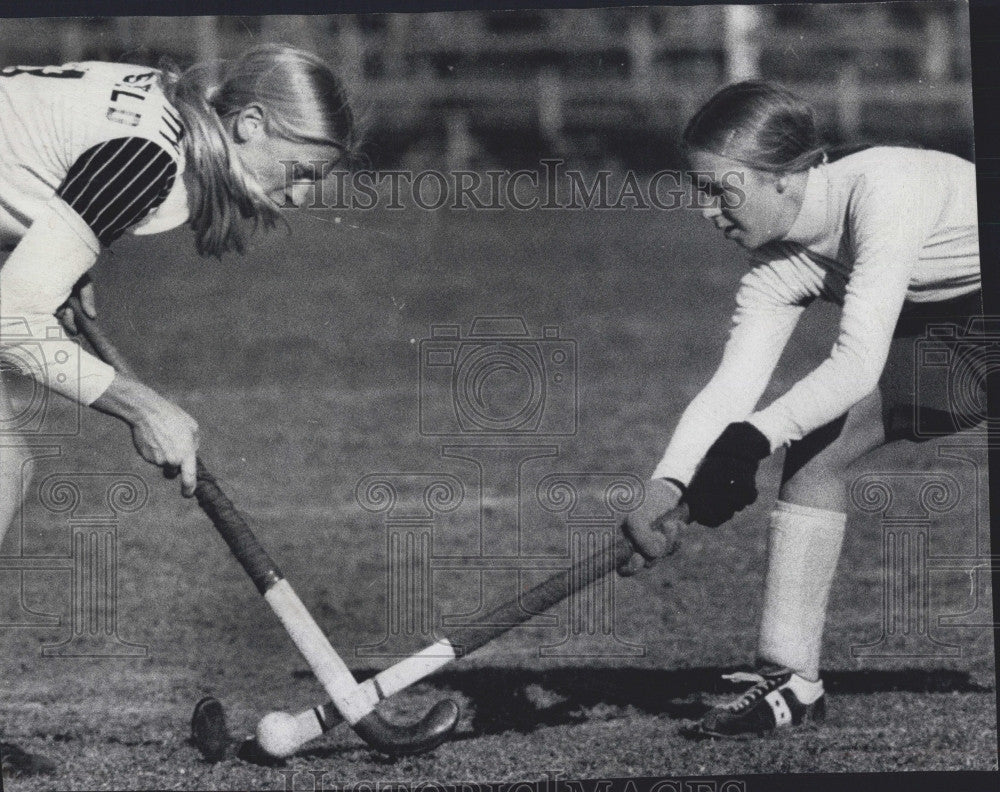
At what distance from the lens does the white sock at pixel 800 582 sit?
15.6 ft

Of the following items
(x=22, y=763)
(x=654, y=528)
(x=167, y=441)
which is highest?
(x=167, y=441)

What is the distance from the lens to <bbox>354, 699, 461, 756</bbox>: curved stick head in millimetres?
4516

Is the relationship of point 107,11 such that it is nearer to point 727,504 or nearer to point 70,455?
point 70,455

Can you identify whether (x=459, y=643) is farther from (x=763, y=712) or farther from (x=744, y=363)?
(x=744, y=363)

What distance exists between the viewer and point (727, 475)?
15.1 feet

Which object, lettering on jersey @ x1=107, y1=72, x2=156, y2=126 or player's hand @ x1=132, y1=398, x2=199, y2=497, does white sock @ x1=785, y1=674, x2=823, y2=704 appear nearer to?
player's hand @ x1=132, y1=398, x2=199, y2=497

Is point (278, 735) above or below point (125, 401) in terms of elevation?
below

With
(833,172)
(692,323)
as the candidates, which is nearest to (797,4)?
(833,172)

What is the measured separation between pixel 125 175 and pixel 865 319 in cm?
190

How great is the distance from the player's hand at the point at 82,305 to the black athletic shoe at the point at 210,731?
1.02m

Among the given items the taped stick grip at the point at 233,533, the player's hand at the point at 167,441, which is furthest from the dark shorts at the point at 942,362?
the player's hand at the point at 167,441

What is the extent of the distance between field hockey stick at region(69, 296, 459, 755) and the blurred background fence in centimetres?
83

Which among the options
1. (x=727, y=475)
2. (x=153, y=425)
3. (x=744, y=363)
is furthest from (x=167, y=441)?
(x=744, y=363)

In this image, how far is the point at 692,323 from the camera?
9039 millimetres
